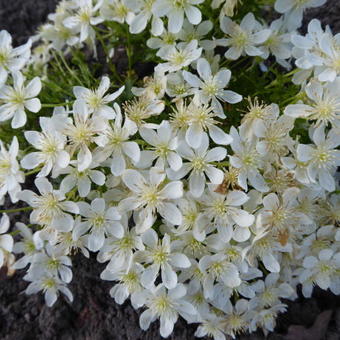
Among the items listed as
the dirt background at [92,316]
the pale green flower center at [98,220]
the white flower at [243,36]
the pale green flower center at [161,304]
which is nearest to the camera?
the pale green flower center at [98,220]

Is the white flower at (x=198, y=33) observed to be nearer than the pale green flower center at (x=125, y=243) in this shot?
No

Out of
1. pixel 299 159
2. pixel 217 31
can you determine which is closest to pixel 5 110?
pixel 217 31

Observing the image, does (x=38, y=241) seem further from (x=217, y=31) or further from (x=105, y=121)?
(x=217, y=31)

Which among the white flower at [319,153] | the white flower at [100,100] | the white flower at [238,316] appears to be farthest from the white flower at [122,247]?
the white flower at [319,153]

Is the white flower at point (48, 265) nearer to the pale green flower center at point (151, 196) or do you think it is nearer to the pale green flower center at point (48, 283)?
the pale green flower center at point (48, 283)

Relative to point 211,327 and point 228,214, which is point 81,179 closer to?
point 228,214

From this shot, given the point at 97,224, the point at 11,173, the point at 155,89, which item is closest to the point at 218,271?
the point at 97,224
